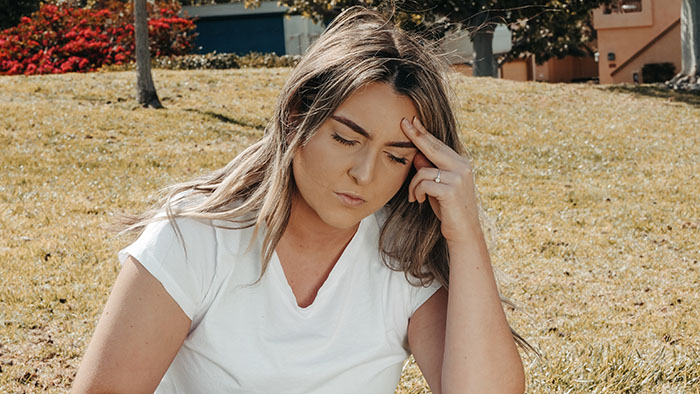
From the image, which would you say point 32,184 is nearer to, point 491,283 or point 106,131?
point 106,131

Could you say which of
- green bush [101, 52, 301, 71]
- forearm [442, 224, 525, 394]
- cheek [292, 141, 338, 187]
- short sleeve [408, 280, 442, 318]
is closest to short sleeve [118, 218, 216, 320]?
cheek [292, 141, 338, 187]

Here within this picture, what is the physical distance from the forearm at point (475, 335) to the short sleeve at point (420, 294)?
0.39 ft

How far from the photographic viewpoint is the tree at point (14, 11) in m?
25.5

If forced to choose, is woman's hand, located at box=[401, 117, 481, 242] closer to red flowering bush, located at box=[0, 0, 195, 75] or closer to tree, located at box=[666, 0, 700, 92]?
tree, located at box=[666, 0, 700, 92]

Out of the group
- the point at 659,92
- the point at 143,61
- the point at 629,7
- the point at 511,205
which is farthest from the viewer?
the point at 629,7

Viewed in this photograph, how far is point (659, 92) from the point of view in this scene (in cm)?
1567

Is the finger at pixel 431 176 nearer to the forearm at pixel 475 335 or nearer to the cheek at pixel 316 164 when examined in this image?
the forearm at pixel 475 335

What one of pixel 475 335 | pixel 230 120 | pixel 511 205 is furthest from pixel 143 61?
pixel 475 335

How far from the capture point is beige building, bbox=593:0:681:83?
27.2 m

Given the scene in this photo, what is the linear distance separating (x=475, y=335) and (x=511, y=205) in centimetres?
537

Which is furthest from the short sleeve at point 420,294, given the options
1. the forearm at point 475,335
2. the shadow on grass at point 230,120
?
the shadow on grass at point 230,120

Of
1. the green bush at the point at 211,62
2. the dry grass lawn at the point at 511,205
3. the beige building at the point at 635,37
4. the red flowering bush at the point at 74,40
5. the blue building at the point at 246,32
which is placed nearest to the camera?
the dry grass lawn at the point at 511,205

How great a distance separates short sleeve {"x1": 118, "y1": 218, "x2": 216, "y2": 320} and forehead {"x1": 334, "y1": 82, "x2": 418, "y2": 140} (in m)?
0.57

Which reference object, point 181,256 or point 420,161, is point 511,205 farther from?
point 181,256
